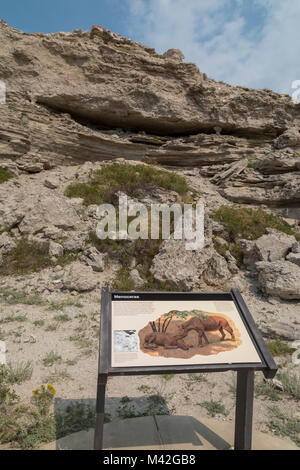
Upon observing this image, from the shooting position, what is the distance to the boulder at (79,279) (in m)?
7.12

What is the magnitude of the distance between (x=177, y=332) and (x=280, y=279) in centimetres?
548

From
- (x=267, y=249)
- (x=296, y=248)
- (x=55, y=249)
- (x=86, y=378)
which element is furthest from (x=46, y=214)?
(x=296, y=248)

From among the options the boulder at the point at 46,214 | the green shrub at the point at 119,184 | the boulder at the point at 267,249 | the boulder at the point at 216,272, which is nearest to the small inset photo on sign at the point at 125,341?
the boulder at the point at 216,272

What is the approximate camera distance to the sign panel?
8.28ft

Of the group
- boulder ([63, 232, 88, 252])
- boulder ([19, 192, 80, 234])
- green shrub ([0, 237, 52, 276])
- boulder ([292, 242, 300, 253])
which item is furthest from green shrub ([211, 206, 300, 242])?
green shrub ([0, 237, 52, 276])

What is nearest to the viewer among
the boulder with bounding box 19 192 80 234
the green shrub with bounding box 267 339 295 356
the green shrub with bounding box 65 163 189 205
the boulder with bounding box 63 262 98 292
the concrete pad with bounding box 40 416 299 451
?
the concrete pad with bounding box 40 416 299 451

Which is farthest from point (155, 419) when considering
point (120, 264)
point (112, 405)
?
point (120, 264)

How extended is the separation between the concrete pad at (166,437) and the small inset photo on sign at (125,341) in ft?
3.82

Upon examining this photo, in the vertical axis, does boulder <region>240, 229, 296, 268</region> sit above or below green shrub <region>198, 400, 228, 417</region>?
above

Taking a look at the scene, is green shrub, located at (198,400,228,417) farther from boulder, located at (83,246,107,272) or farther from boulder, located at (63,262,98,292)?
boulder, located at (83,246,107,272)

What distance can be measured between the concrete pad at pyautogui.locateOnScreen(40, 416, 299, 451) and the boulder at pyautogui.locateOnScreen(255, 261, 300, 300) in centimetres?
458

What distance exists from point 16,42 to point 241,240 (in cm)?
1612

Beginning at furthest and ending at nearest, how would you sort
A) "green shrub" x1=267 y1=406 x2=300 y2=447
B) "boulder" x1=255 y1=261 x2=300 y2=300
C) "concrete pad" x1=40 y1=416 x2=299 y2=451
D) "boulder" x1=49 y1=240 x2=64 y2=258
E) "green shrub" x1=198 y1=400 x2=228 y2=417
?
"boulder" x1=49 y1=240 x2=64 y2=258
"boulder" x1=255 y1=261 x2=300 y2=300
"green shrub" x1=198 y1=400 x2=228 y2=417
"green shrub" x1=267 y1=406 x2=300 y2=447
"concrete pad" x1=40 y1=416 x2=299 y2=451
